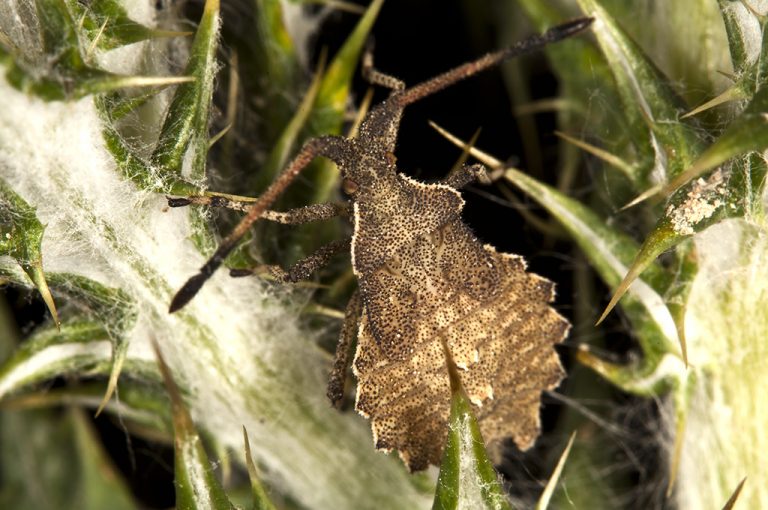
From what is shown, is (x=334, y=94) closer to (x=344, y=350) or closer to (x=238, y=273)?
(x=238, y=273)

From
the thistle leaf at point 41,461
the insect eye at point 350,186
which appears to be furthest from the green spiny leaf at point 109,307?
the thistle leaf at point 41,461

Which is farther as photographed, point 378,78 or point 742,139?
point 378,78

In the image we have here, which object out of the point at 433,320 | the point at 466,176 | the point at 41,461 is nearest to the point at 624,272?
the point at 433,320

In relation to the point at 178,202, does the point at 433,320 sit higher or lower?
lower

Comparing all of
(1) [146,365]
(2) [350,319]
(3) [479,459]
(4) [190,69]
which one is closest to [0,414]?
(1) [146,365]

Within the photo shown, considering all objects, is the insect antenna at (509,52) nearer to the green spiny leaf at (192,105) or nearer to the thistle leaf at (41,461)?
the green spiny leaf at (192,105)

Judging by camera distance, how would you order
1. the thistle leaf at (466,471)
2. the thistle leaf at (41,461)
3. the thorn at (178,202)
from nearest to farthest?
the thistle leaf at (466,471), the thorn at (178,202), the thistle leaf at (41,461)

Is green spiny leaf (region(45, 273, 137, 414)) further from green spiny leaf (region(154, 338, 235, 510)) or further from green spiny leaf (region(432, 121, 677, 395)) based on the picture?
green spiny leaf (region(432, 121, 677, 395))
